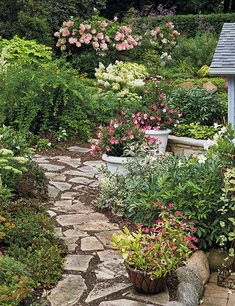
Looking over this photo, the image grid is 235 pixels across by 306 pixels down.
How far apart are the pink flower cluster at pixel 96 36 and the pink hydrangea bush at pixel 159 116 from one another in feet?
19.5

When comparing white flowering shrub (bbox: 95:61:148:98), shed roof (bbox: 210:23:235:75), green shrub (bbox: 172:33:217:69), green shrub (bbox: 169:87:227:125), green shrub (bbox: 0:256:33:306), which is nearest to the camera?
green shrub (bbox: 0:256:33:306)

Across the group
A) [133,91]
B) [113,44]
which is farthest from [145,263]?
[113,44]

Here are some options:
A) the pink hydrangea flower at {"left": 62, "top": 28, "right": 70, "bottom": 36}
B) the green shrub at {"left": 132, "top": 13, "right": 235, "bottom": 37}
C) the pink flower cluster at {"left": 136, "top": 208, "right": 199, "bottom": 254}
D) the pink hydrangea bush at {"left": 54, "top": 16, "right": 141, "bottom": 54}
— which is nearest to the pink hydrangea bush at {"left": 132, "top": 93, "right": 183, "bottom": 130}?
the pink flower cluster at {"left": 136, "top": 208, "right": 199, "bottom": 254}

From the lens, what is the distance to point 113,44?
14.6 meters

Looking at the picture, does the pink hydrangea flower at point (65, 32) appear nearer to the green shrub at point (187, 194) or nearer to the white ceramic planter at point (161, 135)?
the white ceramic planter at point (161, 135)

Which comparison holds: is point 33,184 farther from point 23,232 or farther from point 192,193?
point 192,193

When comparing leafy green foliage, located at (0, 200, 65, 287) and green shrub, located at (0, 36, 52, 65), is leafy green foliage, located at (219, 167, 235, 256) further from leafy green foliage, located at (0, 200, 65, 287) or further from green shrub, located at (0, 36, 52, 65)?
green shrub, located at (0, 36, 52, 65)

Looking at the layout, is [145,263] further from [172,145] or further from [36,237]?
[172,145]

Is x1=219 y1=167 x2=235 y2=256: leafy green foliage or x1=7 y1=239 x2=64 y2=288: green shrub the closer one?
x1=7 y1=239 x2=64 y2=288: green shrub

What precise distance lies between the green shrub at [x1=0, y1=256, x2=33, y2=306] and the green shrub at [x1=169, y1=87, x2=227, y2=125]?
510 centimetres

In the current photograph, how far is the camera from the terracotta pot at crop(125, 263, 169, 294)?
4.48 meters

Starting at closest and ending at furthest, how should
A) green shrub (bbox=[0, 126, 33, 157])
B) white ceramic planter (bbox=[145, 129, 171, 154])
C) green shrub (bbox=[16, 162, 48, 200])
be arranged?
green shrub (bbox=[16, 162, 48, 200])
green shrub (bbox=[0, 126, 33, 157])
white ceramic planter (bbox=[145, 129, 171, 154])

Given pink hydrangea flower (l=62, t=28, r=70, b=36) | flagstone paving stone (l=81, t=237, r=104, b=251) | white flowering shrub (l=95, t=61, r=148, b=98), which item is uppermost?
pink hydrangea flower (l=62, t=28, r=70, b=36)

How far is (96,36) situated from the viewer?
14.4 metres
